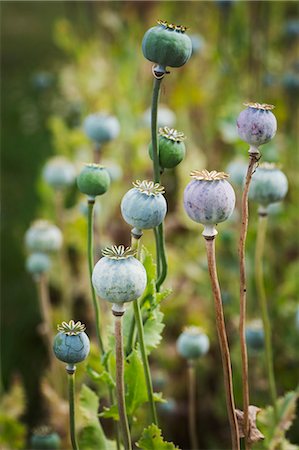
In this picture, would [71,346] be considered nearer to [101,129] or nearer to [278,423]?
[278,423]

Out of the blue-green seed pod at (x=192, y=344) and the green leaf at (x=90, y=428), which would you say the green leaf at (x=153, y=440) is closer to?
the green leaf at (x=90, y=428)

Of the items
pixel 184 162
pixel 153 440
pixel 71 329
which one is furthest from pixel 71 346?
pixel 184 162

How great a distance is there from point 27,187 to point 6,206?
16 cm

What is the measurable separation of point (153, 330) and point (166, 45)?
1.17 feet

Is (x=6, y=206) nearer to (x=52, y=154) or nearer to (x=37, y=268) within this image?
(x=52, y=154)

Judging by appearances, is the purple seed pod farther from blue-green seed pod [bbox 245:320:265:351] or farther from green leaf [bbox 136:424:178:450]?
blue-green seed pod [bbox 245:320:265:351]

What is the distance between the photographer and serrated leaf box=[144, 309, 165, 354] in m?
0.94

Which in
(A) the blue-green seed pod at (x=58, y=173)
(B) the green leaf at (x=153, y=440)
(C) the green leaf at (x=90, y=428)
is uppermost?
(A) the blue-green seed pod at (x=58, y=173)

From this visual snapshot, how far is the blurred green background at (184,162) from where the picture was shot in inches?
69.6

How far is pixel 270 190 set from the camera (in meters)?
1.08

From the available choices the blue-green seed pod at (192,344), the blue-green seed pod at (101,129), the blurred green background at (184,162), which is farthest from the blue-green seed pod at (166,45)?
the blue-green seed pod at (101,129)

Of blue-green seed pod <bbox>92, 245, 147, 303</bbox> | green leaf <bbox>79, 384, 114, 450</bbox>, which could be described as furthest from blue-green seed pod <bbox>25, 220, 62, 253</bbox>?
blue-green seed pod <bbox>92, 245, 147, 303</bbox>

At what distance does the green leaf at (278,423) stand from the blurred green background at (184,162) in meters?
0.36

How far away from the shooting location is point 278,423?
1.07 metres
